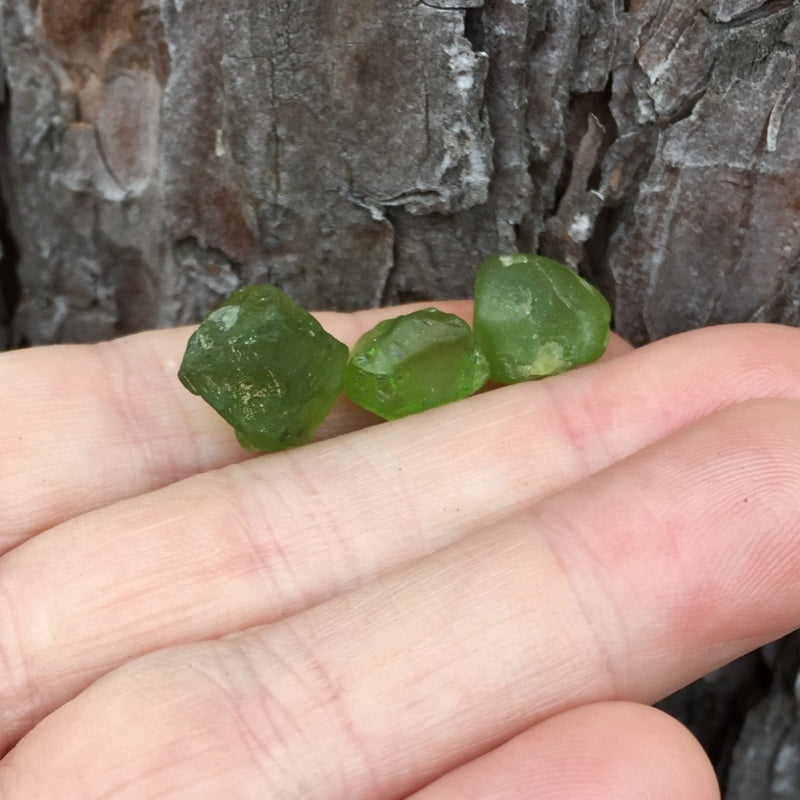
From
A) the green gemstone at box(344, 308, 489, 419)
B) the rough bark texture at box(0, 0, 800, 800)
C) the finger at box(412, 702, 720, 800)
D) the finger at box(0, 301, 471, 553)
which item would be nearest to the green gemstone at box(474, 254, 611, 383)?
the green gemstone at box(344, 308, 489, 419)

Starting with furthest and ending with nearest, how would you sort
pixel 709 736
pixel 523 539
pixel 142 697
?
pixel 709 736 < pixel 523 539 < pixel 142 697

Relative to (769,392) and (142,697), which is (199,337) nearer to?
(142,697)

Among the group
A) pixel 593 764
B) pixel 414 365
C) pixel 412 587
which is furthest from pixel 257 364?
pixel 593 764

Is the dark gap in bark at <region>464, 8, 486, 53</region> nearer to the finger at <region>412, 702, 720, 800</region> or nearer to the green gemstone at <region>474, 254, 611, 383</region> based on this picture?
the green gemstone at <region>474, 254, 611, 383</region>

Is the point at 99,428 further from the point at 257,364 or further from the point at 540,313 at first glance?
the point at 540,313

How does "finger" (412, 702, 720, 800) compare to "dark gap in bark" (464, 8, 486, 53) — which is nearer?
"finger" (412, 702, 720, 800)

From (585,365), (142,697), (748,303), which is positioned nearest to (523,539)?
(585,365)
